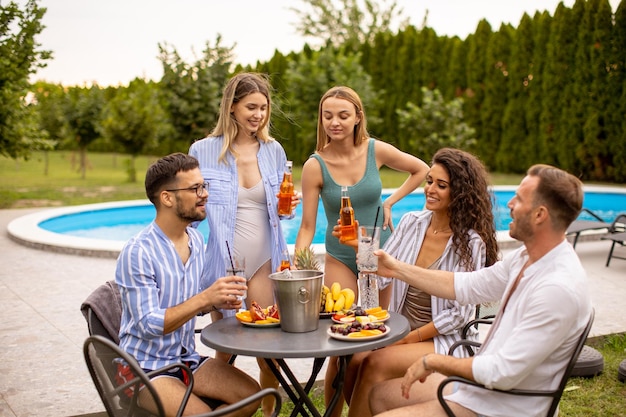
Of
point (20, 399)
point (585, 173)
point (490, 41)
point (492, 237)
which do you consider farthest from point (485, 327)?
point (490, 41)

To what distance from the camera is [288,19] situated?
33.3m

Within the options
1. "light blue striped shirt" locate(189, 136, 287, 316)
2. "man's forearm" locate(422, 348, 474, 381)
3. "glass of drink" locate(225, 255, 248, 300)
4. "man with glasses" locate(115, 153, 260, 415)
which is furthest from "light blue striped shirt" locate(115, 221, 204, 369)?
"man's forearm" locate(422, 348, 474, 381)

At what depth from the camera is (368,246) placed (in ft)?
8.98

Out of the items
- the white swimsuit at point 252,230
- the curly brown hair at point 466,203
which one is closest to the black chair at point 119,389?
the curly brown hair at point 466,203

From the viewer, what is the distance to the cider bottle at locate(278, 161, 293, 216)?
11.7 feet

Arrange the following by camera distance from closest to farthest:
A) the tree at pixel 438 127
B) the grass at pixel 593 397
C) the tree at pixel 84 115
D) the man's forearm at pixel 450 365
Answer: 1. the man's forearm at pixel 450 365
2. the grass at pixel 593 397
3. the tree at pixel 438 127
4. the tree at pixel 84 115

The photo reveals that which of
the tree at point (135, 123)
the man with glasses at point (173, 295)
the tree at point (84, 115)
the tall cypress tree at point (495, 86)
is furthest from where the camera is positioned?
the tree at point (84, 115)

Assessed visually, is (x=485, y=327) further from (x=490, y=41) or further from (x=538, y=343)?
(x=490, y=41)

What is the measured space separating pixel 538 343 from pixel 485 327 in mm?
3543

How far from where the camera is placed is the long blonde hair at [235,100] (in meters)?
3.64

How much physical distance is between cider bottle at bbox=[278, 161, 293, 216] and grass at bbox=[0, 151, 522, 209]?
477 inches

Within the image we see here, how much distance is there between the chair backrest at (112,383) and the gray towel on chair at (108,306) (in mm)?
306

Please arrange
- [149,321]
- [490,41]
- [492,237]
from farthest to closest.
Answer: [490,41] < [492,237] < [149,321]

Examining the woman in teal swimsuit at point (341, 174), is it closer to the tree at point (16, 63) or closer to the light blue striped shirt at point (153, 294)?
the light blue striped shirt at point (153, 294)
